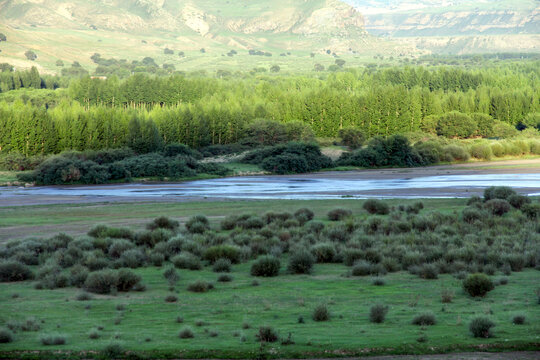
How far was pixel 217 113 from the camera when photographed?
120 meters

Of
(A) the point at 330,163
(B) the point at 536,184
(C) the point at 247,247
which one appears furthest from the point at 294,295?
(A) the point at 330,163

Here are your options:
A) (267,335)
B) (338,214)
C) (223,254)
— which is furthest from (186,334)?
(338,214)

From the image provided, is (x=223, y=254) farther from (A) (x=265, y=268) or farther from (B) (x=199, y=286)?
(B) (x=199, y=286)

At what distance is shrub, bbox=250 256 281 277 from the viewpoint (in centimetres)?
2242

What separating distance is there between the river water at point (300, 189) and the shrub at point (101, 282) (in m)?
34.6

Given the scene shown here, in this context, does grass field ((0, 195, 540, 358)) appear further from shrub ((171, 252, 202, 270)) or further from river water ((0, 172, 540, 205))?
river water ((0, 172, 540, 205))

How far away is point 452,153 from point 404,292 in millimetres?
88086

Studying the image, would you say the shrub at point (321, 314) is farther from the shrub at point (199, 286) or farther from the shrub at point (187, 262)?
the shrub at point (187, 262)

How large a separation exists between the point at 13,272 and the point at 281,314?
34.1 ft

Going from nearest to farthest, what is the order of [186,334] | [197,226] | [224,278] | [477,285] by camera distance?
1. [186,334]
2. [477,285]
3. [224,278]
4. [197,226]

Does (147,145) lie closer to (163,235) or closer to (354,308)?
(163,235)

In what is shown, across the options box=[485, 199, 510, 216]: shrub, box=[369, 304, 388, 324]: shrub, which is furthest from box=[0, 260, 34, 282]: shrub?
box=[485, 199, 510, 216]: shrub

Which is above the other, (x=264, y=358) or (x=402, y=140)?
(x=402, y=140)

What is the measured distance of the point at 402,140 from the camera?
3792 inches
